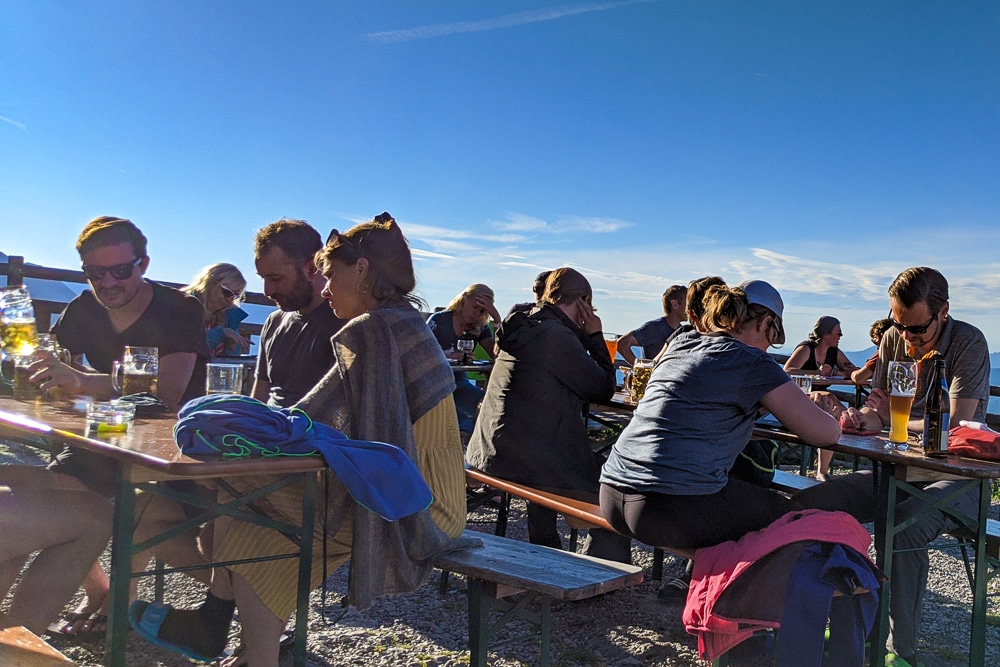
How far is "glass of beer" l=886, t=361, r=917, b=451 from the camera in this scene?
2857 mm

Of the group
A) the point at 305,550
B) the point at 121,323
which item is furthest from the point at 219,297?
the point at 305,550

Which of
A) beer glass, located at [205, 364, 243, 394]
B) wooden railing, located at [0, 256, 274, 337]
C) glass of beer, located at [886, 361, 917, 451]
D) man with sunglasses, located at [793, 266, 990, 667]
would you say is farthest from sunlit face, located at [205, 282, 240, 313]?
glass of beer, located at [886, 361, 917, 451]

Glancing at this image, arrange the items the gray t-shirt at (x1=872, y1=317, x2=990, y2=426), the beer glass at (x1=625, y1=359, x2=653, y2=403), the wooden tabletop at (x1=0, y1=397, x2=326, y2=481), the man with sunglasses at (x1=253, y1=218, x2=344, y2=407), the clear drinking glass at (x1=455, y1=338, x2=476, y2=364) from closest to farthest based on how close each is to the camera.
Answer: the wooden tabletop at (x1=0, y1=397, x2=326, y2=481) < the man with sunglasses at (x1=253, y1=218, x2=344, y2=407) < the gray t-shirt at (x1=872, y1=317, x2=990, y2=426) < the beer glass at (x1=625, y1=359, x2=653, y2=403) < the clear drinking glass at (x1=455, y1=338, x2=476, y2=364)

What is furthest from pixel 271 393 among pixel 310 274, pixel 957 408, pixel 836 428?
pixel 957 408

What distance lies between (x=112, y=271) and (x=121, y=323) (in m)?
0.29

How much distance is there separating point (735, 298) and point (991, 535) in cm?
154

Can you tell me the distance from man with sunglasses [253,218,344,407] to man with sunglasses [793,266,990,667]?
2.04 metres

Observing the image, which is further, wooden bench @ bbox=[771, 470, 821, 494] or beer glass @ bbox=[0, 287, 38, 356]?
wooden bench @ bbox=[771, 470, 821, 494]

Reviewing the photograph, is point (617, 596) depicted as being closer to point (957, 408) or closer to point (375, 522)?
point (957, 408)

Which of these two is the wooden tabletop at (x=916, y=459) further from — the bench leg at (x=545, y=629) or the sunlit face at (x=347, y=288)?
the sunlit face at (x=347, y=288)

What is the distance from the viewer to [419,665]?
3.10 m

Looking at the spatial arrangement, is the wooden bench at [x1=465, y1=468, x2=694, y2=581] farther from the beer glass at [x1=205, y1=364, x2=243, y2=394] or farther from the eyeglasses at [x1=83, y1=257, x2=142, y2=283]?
the eyeglasses at [x1=83, y1=257, x2=142, y2=283]

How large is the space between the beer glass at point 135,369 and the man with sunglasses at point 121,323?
386mm

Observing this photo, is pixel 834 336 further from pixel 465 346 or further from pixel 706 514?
pixel 706 514
